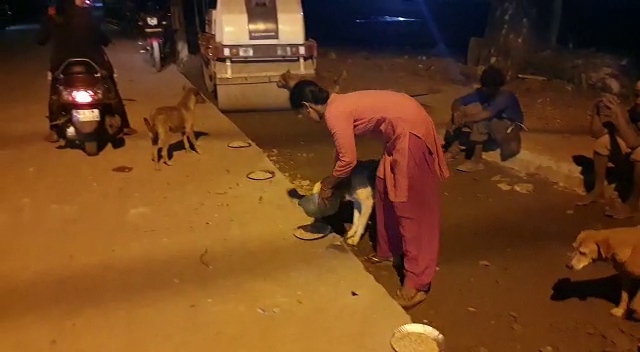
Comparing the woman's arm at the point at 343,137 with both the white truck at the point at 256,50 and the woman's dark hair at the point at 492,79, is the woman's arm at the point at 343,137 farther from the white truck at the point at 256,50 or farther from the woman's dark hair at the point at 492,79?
the white truck at the point at 256,50

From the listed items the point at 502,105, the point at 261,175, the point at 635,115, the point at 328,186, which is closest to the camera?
the point at 328,186

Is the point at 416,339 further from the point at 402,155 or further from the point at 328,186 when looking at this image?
the point at 328,186

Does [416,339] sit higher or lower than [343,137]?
lower

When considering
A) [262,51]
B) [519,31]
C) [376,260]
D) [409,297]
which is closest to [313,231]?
[376,260]

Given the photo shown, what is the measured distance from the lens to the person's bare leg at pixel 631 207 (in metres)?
5.21

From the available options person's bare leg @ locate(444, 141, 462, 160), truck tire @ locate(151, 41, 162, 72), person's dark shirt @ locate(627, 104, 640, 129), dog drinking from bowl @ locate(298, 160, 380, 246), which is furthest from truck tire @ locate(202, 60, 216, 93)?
person's dark shirt @ locate(627, 104, 640, 129)

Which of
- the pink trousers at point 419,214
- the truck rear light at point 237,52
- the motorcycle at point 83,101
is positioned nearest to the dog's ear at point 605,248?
the pink trousers at point 419,214

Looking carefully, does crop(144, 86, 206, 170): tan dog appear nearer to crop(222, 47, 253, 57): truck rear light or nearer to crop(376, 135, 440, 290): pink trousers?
crop(222, 47, 253, 57): truck rear light

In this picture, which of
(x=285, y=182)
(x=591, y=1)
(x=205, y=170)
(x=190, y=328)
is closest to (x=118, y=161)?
(x=205, y=170)

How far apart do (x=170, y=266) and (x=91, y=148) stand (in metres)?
3.00

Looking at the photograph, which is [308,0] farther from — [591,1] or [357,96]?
[357,96]

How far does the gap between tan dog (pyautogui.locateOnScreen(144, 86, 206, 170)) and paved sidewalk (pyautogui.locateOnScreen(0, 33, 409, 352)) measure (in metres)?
0.23

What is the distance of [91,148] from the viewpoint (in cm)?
692

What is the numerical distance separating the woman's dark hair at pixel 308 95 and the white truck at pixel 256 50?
15.2 feet
